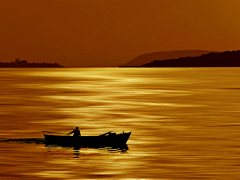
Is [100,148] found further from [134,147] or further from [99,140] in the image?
[134,147]

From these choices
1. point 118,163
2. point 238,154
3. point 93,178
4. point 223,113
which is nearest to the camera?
point 93,178

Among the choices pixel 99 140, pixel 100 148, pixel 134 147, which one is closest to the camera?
pixel 99 140

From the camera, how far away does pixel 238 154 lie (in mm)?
33531

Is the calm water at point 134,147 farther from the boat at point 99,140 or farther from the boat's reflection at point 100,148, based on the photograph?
the boat at point 99,140

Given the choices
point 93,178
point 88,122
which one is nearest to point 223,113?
point 88,122

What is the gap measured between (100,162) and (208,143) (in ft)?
34.9

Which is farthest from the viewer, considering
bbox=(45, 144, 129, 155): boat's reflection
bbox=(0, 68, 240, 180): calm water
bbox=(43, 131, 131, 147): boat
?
bbox=(43, 131, 131, 147): boat

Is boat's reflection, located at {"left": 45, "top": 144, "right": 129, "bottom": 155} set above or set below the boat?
below

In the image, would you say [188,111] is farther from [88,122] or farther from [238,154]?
[238,154]

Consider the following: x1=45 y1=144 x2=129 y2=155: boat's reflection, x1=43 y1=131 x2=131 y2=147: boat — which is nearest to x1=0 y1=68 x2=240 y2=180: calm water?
x1=45 y1=144 x2=129 y2=155: boat's reflection

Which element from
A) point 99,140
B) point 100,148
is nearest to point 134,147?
point 100,148

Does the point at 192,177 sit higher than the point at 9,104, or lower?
lower

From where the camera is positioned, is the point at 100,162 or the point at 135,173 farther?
the point at 100,162

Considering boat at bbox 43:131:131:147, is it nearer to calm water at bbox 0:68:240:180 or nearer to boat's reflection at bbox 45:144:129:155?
boat's reflection at bbox 45:144:129:155
